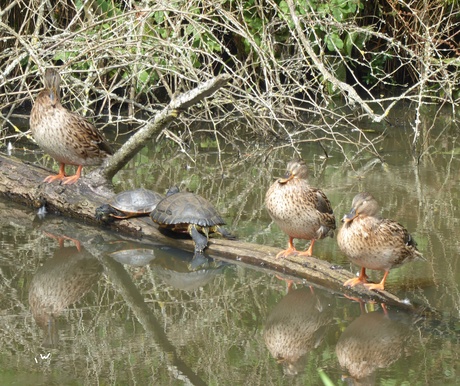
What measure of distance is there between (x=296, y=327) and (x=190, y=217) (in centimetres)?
171

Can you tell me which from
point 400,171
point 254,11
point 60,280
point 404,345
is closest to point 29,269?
point 60,280

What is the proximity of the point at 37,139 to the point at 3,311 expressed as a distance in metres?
2.63

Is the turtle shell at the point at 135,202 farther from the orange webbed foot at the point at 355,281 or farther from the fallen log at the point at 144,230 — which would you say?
the orange webbed foot at the point at 355,281

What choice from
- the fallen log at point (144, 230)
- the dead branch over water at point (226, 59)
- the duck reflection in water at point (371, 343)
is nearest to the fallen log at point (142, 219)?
the fallen log at point (144, 230)

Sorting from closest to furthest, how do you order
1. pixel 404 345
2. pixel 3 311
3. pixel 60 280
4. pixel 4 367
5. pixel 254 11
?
1. pixel 4 367
2. pixel 404 345
3. pixel 3 311
4. pixel 60 280
5. pixel 254 11

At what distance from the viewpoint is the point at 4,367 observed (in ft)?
15.0

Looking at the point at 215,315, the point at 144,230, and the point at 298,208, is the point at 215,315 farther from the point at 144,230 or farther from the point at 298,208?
the point at 144,230

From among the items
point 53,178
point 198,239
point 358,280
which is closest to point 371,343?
point 358,280

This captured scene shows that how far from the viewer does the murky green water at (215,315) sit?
4590 millimetres

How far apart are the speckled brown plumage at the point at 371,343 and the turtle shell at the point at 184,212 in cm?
178

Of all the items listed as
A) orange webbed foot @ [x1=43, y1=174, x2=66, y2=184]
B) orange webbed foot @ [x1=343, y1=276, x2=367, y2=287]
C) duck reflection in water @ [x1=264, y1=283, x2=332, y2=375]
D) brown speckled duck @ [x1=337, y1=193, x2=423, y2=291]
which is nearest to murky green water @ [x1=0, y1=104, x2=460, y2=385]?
duck reflection in water @ [x1=264, y1=283, x2=332, y2=375]

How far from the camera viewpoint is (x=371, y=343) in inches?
199

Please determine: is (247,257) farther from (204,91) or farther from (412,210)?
(412,210)

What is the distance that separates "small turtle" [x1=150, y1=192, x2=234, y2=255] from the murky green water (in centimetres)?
21
